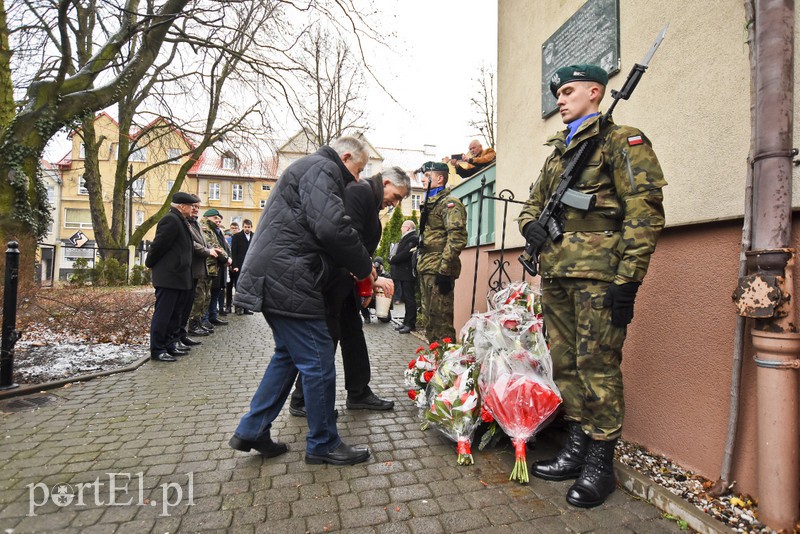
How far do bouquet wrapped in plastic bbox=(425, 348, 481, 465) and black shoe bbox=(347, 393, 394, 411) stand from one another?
739mm

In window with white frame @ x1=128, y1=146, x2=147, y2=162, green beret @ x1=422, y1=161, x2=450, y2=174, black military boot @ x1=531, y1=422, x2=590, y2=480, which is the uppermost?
window with white frame @ x1=128, y1=146, x2=147, y2=162

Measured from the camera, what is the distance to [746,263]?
6.99ft

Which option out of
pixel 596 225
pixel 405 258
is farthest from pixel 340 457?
pixel 405 258

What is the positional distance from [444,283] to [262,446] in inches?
105

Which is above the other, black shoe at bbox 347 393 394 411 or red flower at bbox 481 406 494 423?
red flower at bbox 481 406 494 423

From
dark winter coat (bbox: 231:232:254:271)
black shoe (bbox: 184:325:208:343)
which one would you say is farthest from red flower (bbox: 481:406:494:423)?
dark winter coat (bbox: 231:232:254:271)

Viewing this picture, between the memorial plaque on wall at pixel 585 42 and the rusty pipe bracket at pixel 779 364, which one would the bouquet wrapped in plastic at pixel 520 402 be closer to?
the rusty pipe bracket at pixel 779 364

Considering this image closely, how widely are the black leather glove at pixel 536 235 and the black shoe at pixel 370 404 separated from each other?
6.25ft

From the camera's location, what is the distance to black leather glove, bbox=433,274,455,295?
490 centimetres

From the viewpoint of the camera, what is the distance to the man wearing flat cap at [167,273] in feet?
17.7

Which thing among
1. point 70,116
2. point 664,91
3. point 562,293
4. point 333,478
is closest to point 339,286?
point 333,478

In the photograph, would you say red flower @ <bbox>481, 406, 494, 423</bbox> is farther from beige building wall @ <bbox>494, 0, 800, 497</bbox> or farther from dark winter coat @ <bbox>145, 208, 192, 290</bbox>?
dark winter coat @ <bbox>145, 208, 192, 290</bbox>

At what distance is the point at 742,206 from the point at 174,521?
3.24 meters

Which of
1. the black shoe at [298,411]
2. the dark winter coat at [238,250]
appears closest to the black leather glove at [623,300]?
the black shoe at [298,411]
